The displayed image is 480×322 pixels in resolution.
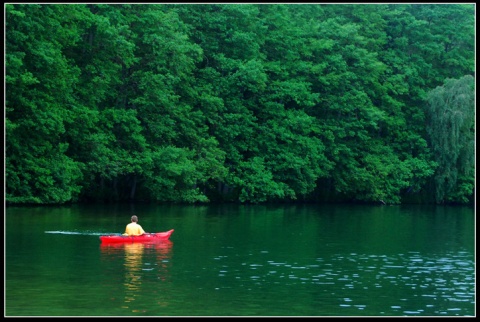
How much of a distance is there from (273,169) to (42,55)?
18.7 metres

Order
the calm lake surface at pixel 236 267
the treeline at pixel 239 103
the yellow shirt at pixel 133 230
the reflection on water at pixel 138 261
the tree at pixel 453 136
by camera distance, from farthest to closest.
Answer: the tree at pixel 453 136 < the treeline at pixel 239 103 < the yellow shirt at pixel 133 230 < the reflection on water at pixel 138 261 < the calm lake surface at pixel 236 267

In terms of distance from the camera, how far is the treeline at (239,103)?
5022 cm

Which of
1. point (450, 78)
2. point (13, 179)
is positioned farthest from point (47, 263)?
point (450, 78)

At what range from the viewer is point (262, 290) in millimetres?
24531

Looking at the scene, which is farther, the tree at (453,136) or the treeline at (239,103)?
the tree at (453,136)

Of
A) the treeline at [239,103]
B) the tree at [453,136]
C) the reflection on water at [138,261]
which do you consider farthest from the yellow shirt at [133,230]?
the tree at [453,136]

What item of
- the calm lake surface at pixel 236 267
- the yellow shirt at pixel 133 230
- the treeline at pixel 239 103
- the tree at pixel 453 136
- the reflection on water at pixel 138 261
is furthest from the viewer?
the tree at pixel 453 136

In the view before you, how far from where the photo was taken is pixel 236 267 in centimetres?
2870

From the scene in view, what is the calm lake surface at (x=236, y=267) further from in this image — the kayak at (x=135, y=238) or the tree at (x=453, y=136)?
the tree at (x=453, y=136)

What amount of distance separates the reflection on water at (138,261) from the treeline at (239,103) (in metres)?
16.2

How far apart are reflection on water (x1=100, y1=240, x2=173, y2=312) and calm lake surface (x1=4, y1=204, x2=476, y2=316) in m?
0.03

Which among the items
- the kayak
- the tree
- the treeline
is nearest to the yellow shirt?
the kayak

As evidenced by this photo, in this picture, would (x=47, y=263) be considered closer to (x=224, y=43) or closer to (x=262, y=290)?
(x=262, y=290)

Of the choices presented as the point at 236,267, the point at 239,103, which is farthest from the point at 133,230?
the point at 239,103
